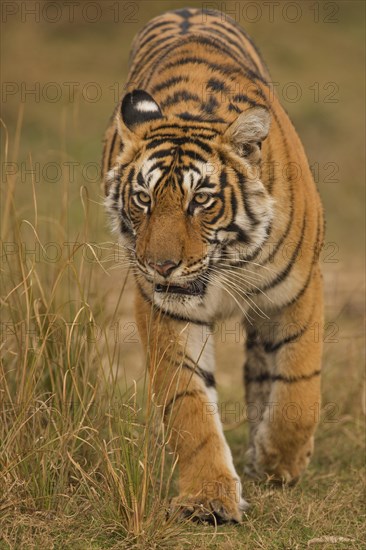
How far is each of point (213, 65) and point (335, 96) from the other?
6.39m

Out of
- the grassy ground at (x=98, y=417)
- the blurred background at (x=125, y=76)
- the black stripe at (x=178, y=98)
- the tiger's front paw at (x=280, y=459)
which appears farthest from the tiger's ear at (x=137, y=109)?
the blurred background at (x=125, y=76)

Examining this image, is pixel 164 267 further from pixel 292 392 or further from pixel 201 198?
pixel 292 392

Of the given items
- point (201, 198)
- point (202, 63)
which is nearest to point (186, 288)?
point (201, 198)

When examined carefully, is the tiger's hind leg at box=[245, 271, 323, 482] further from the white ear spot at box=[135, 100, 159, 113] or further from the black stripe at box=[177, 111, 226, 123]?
the white ear spot at box=[135, 100, 159, 113]

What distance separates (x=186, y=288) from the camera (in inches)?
142

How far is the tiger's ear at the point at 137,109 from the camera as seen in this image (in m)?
3.87

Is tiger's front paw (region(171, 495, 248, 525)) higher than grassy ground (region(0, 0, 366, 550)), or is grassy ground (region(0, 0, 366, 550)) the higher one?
grassy ground (region(0, 0, 366, 550))

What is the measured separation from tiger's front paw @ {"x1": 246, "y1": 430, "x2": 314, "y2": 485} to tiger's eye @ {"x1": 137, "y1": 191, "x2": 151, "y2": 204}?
1.07 m

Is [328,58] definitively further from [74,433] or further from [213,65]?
[74,433]

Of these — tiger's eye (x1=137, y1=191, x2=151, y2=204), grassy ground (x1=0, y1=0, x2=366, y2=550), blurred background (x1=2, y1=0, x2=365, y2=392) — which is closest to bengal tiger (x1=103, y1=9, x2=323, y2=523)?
tiger's eye (x1=137, y1=191, x2=151, y2=204)

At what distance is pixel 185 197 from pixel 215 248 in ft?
0.72

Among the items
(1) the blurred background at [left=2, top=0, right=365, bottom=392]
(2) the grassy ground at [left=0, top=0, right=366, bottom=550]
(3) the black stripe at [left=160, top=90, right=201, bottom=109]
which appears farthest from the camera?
(1) the blurred background at [left=2, top=0, right=365, bottom=392]

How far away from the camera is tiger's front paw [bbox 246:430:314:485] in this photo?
4062 millimetres

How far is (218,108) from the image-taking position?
392cm
